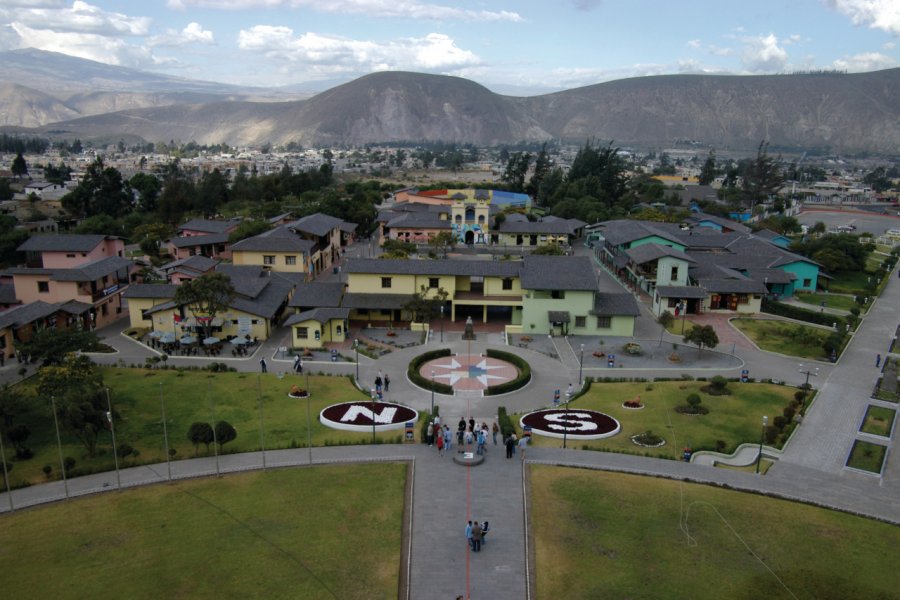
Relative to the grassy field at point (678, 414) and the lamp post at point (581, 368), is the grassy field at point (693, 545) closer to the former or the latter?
the grassy field at point (678, 414)

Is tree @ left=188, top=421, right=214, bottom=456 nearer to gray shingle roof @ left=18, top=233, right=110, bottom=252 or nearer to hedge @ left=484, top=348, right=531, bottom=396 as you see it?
hedge @ left=484, top=348, right=531, bottom=396

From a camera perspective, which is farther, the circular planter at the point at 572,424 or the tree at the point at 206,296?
the tree at the point at 206,296

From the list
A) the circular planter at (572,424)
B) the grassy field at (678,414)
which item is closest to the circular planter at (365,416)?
the grassy field at (678,414)

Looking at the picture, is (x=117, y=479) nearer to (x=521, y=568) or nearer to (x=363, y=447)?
(x=363, y=447)

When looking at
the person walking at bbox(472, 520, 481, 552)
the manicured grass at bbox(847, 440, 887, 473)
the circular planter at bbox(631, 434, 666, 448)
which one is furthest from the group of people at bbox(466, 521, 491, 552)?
the manicured grass at bbox(847, 440, 887, 473)

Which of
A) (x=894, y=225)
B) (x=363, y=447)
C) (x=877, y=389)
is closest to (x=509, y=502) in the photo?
(x=363, y=447)
